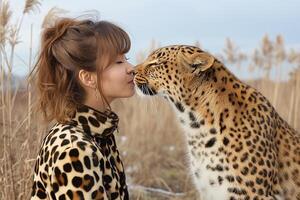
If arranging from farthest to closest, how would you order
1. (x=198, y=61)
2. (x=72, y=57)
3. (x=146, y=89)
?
(x=146, y=89) → (x=198, y=61) → (x=72, y=57)

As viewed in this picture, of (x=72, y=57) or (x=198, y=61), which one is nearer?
(x=72, y=57)

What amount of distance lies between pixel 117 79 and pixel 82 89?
0.17m

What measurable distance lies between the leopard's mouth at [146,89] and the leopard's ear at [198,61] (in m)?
0.23

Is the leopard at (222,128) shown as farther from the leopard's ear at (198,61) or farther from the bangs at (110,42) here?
the bangs at (110,42)

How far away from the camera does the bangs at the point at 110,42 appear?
2768 mm

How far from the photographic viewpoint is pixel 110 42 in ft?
9.11

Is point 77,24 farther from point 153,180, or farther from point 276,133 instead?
point 153,180

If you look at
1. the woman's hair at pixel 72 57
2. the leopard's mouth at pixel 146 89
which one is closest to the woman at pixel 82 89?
the woman's hair at pixel 72 57

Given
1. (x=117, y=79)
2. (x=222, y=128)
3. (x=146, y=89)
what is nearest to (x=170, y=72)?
(x=146, y=89)

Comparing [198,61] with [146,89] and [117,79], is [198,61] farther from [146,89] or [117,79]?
[117,79]

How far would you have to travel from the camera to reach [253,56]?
919 centimetres

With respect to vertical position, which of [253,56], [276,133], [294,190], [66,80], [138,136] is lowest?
[138,136]

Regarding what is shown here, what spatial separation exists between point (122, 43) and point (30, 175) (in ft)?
5.03

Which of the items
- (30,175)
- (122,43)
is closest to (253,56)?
(30,175)
